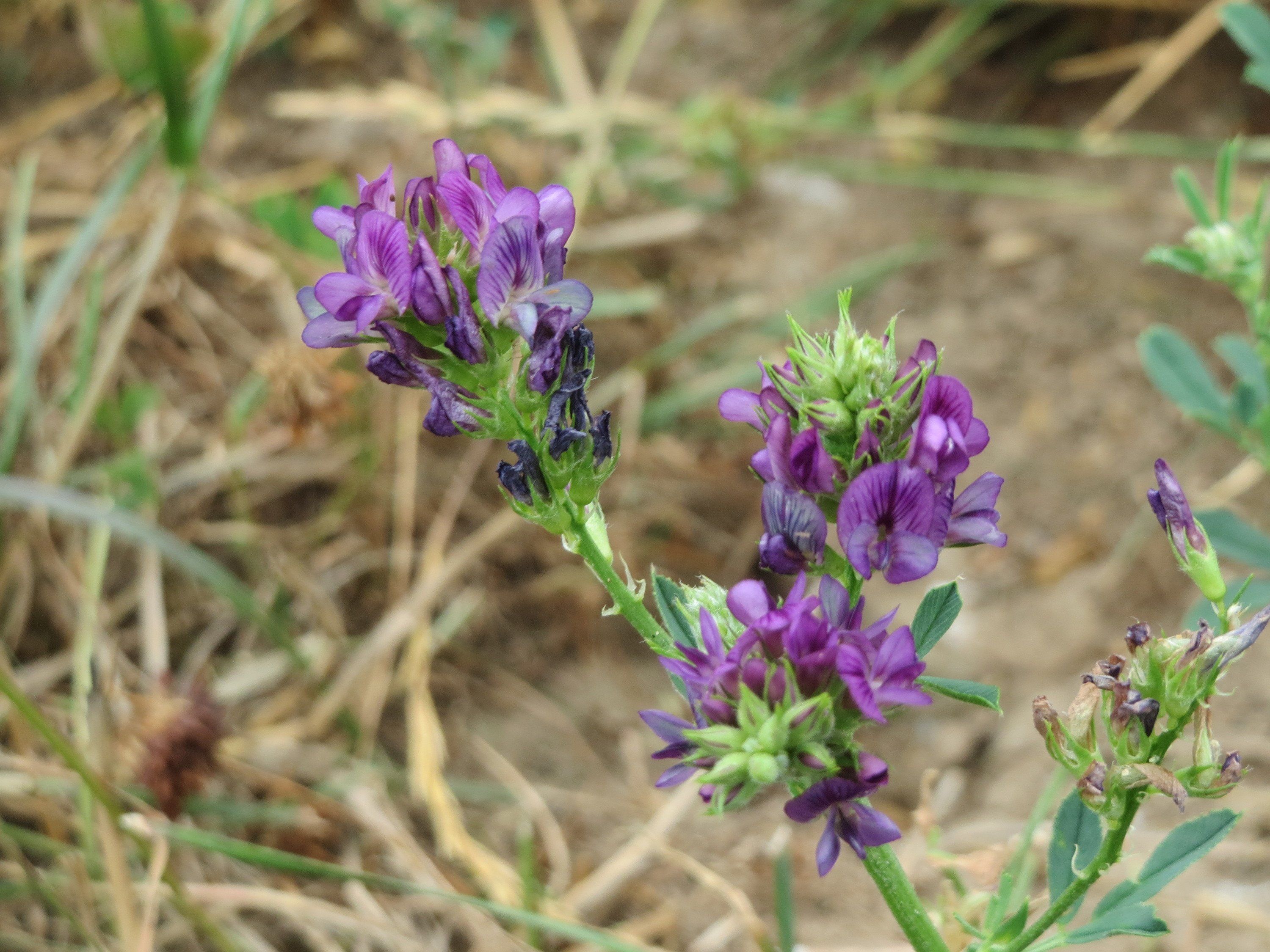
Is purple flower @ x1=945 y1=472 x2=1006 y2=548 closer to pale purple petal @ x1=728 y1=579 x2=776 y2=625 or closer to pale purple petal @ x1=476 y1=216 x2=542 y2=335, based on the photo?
pale purple petal @ x1=728 y1=579 x2=776 y2=625

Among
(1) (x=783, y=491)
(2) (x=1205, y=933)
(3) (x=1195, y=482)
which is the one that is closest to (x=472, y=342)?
(1) (x=783, y=491)

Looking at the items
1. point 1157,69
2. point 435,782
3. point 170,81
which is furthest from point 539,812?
point 1157,69

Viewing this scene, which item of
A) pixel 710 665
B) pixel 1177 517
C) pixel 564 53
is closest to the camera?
pixel 710 665

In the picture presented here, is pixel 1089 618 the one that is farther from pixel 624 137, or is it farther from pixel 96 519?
Answer: pixel 96 519

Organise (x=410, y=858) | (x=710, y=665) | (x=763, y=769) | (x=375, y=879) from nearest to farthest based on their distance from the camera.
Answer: (x=763, y=769) → (x=710, y=665) → (x=375, y=879) → (x=410, y=858)

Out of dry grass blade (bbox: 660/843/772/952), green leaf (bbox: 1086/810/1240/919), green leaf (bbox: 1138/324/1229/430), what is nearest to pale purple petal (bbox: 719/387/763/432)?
green leaf (bbox: 1086/810/1240/919)

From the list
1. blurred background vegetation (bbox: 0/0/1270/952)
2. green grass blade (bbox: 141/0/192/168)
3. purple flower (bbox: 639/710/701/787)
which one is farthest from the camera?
green grass blade (bbox: 141/0/192/168)

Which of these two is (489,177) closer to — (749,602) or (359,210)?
(359,210)

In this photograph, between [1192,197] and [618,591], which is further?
[1192,197]
